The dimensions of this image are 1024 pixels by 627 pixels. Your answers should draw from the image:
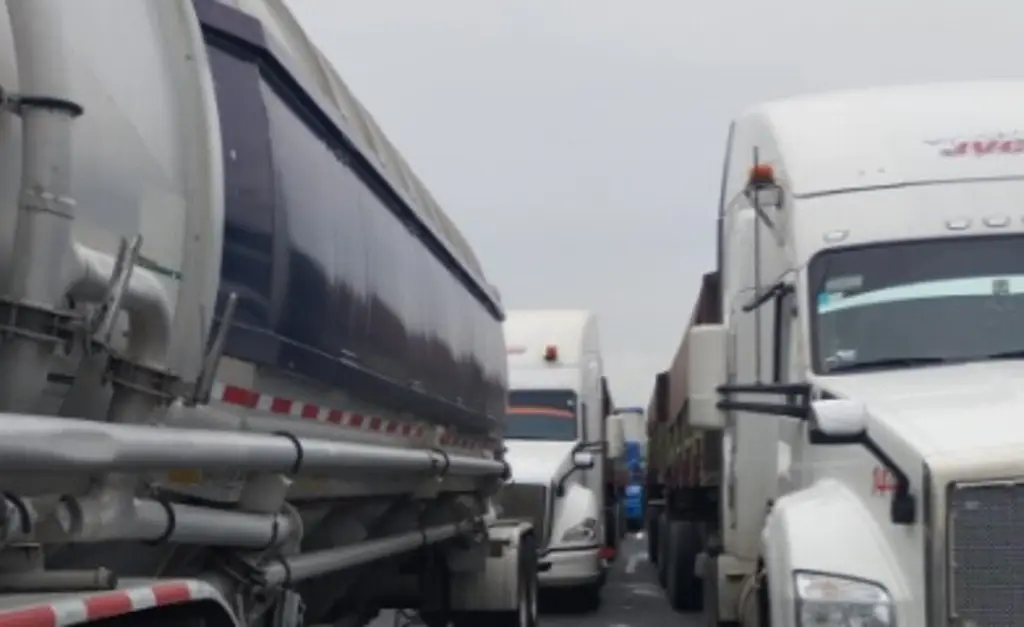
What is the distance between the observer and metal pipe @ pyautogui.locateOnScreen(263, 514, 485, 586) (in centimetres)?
518

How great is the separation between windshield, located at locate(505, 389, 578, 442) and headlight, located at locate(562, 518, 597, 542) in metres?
1.37

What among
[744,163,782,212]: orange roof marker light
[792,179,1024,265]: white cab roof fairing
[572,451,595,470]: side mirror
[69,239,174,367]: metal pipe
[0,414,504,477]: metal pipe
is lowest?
[0,414,504,477]: metal pipe

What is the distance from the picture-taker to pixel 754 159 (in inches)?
332

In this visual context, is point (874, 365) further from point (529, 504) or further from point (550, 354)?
point (550, 354)

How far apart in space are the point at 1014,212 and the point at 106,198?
4.76 metres

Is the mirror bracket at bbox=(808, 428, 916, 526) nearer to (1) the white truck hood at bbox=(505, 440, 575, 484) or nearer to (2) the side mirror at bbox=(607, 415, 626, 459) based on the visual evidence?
(1) the white truck hood at bbox=(505, 440, 575, 484)

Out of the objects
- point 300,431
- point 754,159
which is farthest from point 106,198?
point 754,159

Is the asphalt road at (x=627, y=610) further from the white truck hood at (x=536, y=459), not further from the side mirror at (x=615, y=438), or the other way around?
the side mirror at (x=615, y=438)

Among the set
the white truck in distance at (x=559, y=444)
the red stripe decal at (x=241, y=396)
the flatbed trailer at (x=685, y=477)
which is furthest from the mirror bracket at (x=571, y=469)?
the red stripe decal at (x=241, y=396)

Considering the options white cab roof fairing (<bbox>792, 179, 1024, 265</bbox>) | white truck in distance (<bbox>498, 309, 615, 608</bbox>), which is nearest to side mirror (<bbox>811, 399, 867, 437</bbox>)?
white cab roof fairing (<bbox>792, 179, 1024, 265</bbox>)

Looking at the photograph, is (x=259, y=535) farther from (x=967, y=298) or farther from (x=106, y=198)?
(x=967, y=298)

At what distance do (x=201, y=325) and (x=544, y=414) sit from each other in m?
14.1

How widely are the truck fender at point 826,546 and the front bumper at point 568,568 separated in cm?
994

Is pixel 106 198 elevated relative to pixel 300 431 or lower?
elevated
